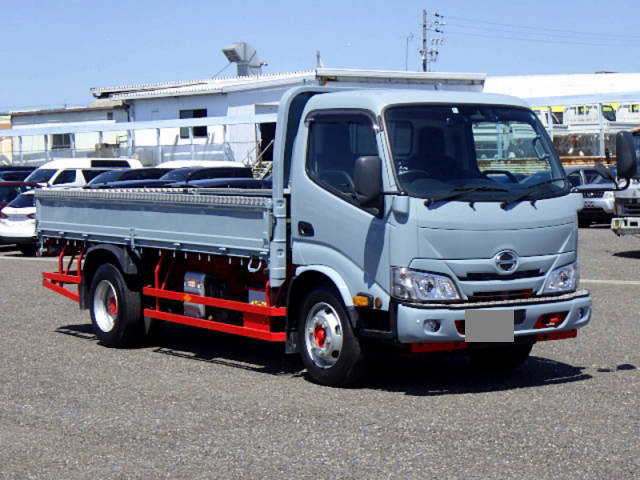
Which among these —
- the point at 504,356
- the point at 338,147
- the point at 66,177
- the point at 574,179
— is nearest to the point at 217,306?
the point at 338,147

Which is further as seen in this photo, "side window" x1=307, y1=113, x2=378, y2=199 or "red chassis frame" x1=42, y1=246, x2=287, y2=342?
"red chassis frame" x1=42, y1=246, x2=287, y2=342

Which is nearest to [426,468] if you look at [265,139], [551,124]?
[551,124]

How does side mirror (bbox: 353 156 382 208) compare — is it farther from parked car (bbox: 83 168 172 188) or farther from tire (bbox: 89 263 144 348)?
parked car (bbox: 83 168 172 188)

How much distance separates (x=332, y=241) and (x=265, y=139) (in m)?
31.5

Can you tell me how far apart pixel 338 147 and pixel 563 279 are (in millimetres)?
2112

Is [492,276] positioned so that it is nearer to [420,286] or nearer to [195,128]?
[420,286]

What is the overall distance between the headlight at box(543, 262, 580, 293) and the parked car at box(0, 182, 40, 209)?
1857cm

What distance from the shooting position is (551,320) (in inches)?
337

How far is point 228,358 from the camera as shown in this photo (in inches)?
414

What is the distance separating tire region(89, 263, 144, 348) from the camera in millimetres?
10961

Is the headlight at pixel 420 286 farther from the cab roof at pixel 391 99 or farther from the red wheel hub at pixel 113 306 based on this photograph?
the red wheel hub at pixel 113 306

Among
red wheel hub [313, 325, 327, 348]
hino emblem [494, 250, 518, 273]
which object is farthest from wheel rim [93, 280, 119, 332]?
hino emblem [494, 250, 518, 273]

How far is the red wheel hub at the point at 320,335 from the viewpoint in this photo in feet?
28.8

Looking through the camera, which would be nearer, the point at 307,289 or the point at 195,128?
the point at 307,289
